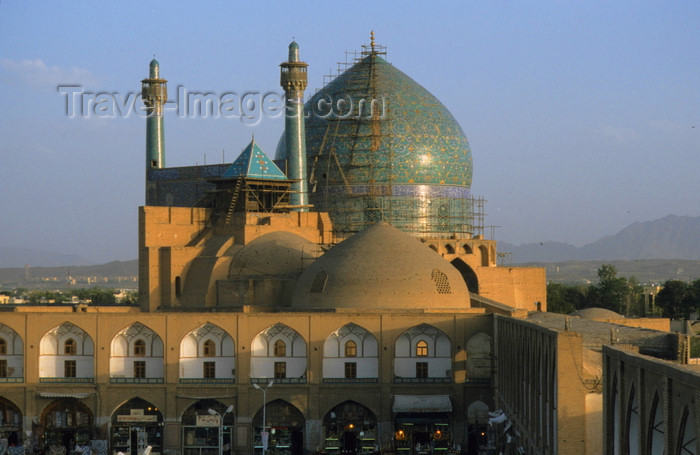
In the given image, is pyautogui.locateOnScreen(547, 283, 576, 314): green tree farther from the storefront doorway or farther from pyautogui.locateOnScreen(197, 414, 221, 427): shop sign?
pyautogui.locateOnScreen(197, 414, 221, 427): shop sign

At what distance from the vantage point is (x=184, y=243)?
46000 mm

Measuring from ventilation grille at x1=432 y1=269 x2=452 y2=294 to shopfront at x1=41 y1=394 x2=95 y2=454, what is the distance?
1133cm

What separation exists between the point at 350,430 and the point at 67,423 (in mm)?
8618

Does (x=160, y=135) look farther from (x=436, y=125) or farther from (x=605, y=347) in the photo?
(x=605, y=347)

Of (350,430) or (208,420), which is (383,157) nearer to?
(350,430)

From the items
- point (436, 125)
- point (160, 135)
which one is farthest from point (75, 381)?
point (436, 125)

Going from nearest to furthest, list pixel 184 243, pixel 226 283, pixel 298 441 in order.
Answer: pixel 298 441
pixel 226 283
pixel 184 243

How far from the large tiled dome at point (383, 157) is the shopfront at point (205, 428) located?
600 inches

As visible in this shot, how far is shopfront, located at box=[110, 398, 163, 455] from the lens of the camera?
123 ft

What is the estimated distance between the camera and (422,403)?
37562 millimetres

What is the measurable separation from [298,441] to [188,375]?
3.96 metres

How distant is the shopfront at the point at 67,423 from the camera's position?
1501 inches

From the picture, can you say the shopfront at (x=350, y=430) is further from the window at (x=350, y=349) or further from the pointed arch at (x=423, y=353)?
the pointed arch at (x=423, y=353)

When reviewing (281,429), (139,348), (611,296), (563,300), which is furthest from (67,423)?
(611,296)
